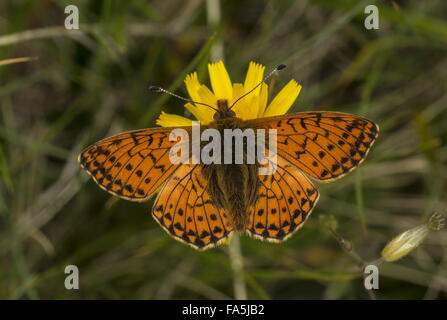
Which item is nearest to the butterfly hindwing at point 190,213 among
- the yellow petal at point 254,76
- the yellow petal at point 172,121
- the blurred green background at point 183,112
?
the yellow petal at point 172,121

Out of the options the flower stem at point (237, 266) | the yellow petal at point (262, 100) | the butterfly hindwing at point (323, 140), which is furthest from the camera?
the flower stem at point (237, 266)

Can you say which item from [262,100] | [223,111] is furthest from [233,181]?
[262,100]

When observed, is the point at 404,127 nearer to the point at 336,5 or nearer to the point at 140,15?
the point at 336,5

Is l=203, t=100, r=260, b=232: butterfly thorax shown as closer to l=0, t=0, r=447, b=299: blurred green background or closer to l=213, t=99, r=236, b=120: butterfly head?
l=213, t=99, r=236, b=120: butterfly head
